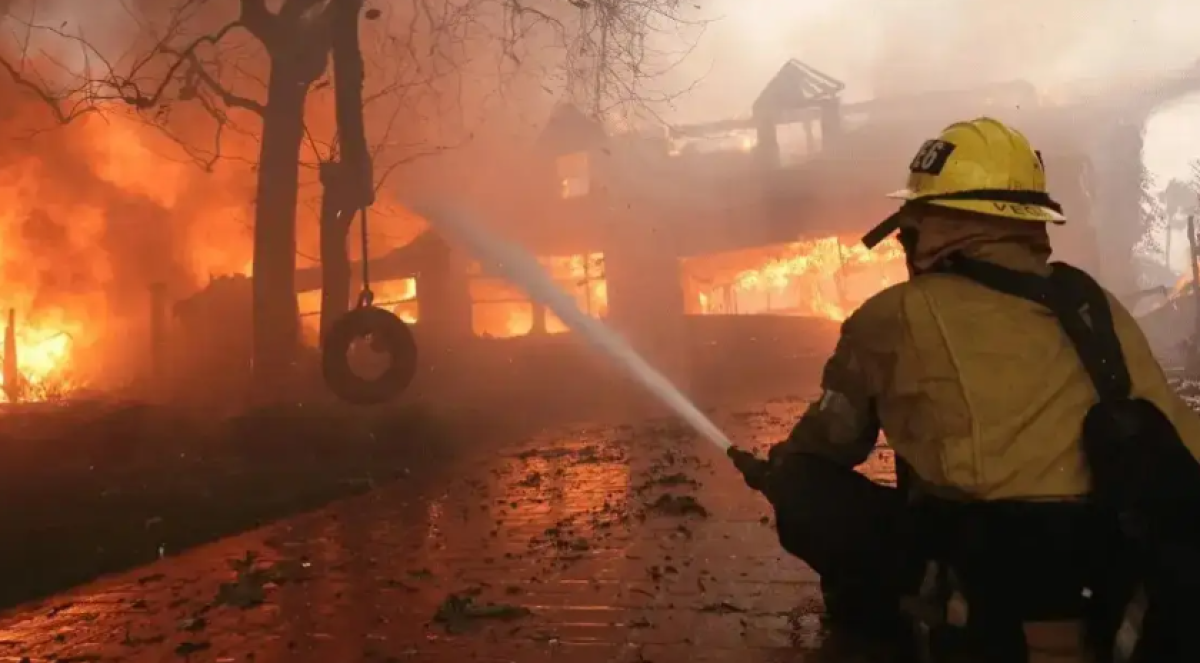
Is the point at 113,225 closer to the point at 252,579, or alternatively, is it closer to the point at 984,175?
the point at 252,579

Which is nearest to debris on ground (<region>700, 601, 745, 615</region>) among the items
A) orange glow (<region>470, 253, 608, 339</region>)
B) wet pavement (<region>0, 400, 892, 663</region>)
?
wet pavement (<region>0, 400, 892, 663</region>)

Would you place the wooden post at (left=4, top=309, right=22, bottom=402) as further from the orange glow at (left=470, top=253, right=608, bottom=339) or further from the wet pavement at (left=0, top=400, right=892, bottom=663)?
the wet pavement at (left=0, top=400, right=892, bottom=663)

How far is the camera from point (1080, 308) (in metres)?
2.03

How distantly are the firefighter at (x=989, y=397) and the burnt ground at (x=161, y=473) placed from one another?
4487 mm

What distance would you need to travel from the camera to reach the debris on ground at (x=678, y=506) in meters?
5.80

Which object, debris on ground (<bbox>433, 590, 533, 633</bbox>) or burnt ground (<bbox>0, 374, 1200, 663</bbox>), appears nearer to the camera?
burnt ground (<bbox>0, 374, 1200, 663</bbox>)

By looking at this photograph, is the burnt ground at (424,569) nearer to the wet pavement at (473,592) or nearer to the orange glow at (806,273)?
the wet pavement at (473,592)

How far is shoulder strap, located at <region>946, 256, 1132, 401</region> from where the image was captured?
1936 mm

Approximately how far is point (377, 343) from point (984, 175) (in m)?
8.55

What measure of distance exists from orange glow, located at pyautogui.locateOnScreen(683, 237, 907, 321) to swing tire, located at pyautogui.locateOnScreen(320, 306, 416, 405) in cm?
1448

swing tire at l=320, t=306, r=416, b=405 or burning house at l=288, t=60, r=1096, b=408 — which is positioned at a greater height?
burning house at l=288, t=60, r=1096, b=408

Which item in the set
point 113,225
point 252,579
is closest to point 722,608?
point 252,579

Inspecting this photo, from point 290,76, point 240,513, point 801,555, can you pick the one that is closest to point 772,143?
point 290,76

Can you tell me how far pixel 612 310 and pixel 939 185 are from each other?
22.6 meters
